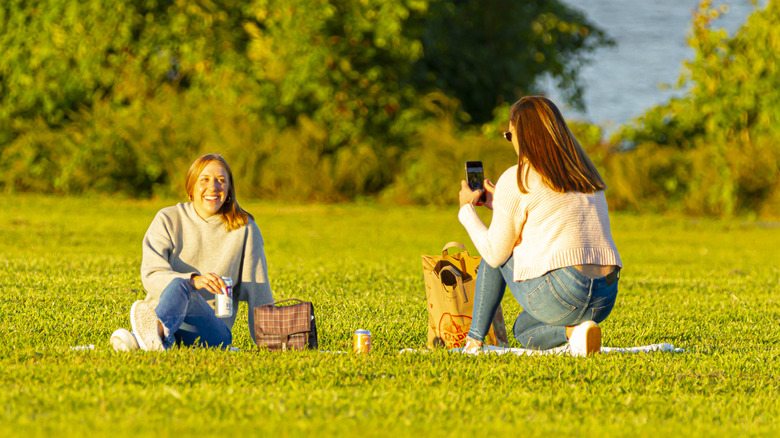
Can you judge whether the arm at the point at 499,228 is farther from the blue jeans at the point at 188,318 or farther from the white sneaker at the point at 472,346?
the blue jeans at the point at 188,318

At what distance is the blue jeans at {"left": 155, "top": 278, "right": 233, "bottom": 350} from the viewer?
576 cm

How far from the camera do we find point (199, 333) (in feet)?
19.7

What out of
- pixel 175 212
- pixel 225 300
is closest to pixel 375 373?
pixel 225 300

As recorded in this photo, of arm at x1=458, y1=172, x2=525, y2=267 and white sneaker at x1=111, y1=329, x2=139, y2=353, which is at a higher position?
arm at x1=458, y1=172, x2=525, y2=267

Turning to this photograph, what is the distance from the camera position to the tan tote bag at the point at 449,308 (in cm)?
648

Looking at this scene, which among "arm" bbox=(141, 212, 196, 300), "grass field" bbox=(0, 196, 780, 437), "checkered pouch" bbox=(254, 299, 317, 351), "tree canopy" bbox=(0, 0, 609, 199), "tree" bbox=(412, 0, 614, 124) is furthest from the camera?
"tree" bbox=(412, 0, 614, 124)

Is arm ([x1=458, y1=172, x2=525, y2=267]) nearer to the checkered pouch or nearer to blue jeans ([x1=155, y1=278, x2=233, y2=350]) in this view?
the checkered pouch

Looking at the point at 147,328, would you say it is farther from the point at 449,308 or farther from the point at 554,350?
the point at 554,350

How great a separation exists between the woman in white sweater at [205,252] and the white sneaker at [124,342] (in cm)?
25

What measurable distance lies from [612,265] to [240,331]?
264cm

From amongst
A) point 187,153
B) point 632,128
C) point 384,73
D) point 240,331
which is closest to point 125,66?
point 187,153

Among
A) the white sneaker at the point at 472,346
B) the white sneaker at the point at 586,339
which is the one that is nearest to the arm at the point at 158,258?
the white sneaker at the point at 472,346

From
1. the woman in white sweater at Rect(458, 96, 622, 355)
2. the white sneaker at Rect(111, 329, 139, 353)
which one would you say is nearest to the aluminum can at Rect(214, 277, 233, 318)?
the white sneaker at Rect(111, 329, 139, 353)

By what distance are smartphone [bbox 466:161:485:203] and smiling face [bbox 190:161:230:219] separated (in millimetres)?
1441
